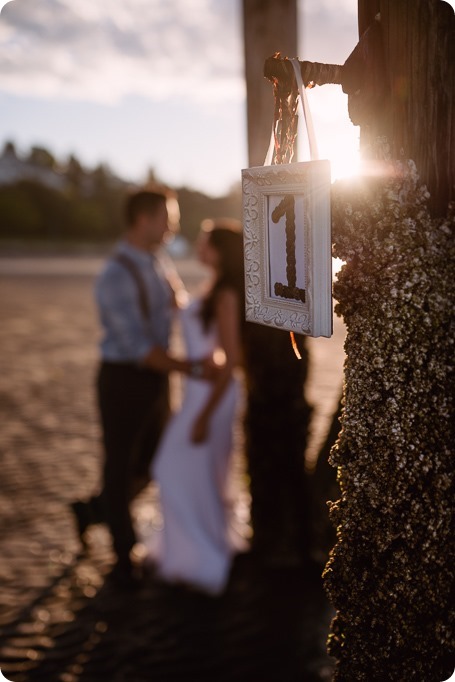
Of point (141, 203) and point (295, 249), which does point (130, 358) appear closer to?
point (141, 203)

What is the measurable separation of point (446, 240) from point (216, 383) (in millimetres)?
2959

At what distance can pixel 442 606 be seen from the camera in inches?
61.9

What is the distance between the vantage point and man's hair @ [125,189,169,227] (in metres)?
4.34

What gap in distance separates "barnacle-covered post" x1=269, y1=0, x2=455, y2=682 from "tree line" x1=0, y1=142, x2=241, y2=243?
50971 millimetres

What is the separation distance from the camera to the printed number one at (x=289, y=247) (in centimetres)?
150

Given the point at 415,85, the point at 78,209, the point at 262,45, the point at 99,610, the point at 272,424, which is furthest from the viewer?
the point at 78,209

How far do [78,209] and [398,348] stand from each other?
6683 centimetres

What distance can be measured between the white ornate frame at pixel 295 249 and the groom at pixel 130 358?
2.62 metres

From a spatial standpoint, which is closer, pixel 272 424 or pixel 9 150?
pixel 272 424

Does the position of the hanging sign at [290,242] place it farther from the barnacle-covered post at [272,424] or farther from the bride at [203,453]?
the bride at [203,453]

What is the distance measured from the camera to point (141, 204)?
171 inches

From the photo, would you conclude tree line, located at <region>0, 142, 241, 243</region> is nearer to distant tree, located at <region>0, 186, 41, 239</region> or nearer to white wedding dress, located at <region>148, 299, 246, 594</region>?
distant tree, located at <region>0, 186, 41, 239</region>

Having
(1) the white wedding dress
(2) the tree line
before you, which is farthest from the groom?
(2) the tree line

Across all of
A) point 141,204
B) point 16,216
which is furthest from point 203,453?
point 16,216
